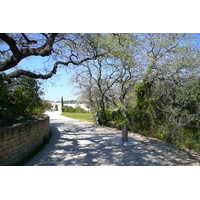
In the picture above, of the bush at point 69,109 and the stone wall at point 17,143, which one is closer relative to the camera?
the stone wall at point 17,143

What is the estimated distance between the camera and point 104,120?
374 inches

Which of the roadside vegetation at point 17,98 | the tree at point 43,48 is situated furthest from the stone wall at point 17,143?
the tree at point 43,48

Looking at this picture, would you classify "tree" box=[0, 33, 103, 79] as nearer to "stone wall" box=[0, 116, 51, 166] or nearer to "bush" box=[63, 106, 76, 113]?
"stone wall" box=[0, 116, 51, 166]

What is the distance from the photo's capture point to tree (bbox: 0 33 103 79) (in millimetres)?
3820

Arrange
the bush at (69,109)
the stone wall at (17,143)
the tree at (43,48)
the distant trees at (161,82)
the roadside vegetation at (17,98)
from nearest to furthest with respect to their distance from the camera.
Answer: the stone wall at (17,143) < the roadside vegetation at (17,98) < the tree at (43,48) < the distant trees at (161,82) < the bush at (69,109)

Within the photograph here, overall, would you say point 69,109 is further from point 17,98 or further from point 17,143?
point 17,143

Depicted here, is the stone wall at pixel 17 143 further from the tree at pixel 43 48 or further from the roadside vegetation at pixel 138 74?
the tree at pixel 43 48

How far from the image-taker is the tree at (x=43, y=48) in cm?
382

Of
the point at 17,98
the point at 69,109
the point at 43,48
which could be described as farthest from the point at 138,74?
the point at 69,109

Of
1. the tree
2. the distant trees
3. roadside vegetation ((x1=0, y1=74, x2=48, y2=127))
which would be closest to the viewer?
roadside vegetation ((x1=0, y1=74, x2=48, y2=127))

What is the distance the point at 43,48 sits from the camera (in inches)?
160

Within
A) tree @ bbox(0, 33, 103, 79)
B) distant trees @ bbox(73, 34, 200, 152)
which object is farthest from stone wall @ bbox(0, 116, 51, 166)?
distant trees @ bbox(73, 34, 200, 152)

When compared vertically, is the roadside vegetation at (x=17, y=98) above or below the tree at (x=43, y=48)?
below
